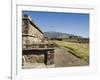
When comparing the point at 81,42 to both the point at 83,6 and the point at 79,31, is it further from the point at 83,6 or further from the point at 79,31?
the point at 83,6

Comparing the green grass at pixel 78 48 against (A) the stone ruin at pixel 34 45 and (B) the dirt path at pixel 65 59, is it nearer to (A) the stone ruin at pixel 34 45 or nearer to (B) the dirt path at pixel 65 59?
(B) the dirt path at pixel 65 59

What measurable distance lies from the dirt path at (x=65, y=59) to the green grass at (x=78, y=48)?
0.04 meters

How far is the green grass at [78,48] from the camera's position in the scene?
2.21m

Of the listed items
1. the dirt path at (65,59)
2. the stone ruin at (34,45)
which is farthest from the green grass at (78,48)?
the stone ruin at (34,45)

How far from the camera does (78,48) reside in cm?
228

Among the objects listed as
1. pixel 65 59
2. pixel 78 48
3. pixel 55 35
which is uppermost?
pixel 55 35

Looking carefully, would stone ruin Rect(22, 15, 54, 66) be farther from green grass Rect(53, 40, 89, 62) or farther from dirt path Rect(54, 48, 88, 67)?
green grass Rect(53, 40, 89, 62)

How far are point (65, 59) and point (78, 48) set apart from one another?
8.1 inches

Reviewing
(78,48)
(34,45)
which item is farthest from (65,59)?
(34,45)

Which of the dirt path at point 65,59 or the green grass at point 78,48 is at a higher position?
the green grass at point 78,48

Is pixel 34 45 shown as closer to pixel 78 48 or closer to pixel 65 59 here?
pixel 65 59

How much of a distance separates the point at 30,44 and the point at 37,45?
77 millimetres

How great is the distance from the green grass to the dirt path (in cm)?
4

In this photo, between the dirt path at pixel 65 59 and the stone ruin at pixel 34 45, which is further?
the dirt path at pixel 65 59
